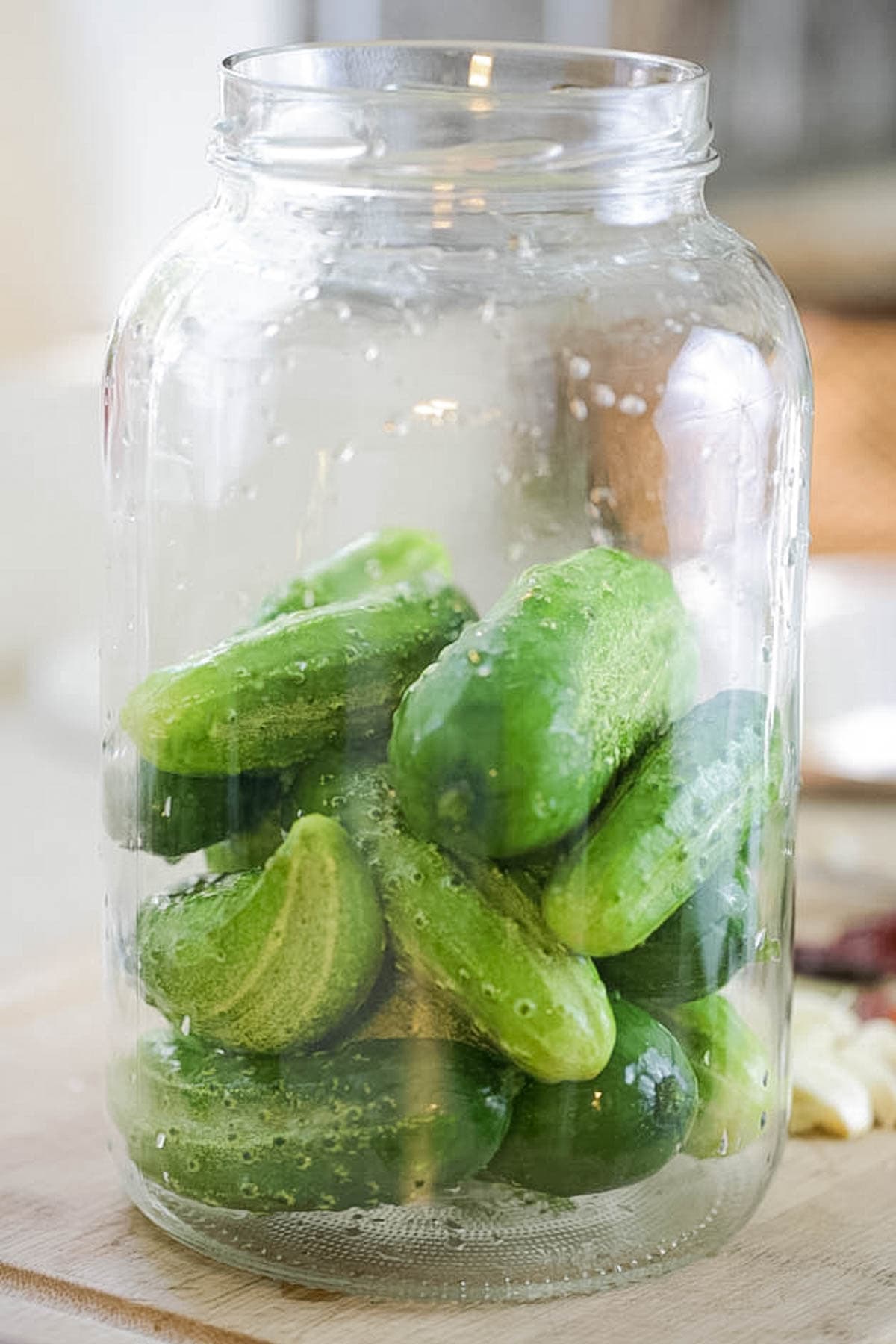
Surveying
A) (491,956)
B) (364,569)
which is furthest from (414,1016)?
(364,569)

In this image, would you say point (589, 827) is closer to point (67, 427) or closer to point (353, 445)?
point (353, 445)

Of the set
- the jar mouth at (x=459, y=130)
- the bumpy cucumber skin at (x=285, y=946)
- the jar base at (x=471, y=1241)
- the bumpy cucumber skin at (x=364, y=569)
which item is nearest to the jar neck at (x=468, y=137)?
the jar mouth at (x=459, y=130)

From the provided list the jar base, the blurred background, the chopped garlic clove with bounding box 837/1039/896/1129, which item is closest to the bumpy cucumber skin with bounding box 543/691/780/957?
the jar base

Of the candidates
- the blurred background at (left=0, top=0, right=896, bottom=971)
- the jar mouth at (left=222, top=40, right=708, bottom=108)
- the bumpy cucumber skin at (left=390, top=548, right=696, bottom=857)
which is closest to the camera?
the bumpy cucumber skin at (left=390, top=548, right=696, bottom=857)

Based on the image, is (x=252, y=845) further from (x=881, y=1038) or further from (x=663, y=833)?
(x=881, y=1038)

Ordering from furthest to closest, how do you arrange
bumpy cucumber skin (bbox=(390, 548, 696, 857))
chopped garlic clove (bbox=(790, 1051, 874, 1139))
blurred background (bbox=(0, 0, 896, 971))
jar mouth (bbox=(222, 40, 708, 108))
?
blurred background (bbox=(0, 0, 896, 971))
chopped garlic clove (bbox=(790, 1051, 874, 1139))
jar mouth (bbox=(222, 40, 708, 108))
bumpy cucumber skin (bbox=(390, 548, 696, 857))

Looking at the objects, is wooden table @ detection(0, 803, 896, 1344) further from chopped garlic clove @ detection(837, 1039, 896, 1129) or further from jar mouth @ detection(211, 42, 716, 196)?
jar mouth @ detection(211, 42, 716, 196)
